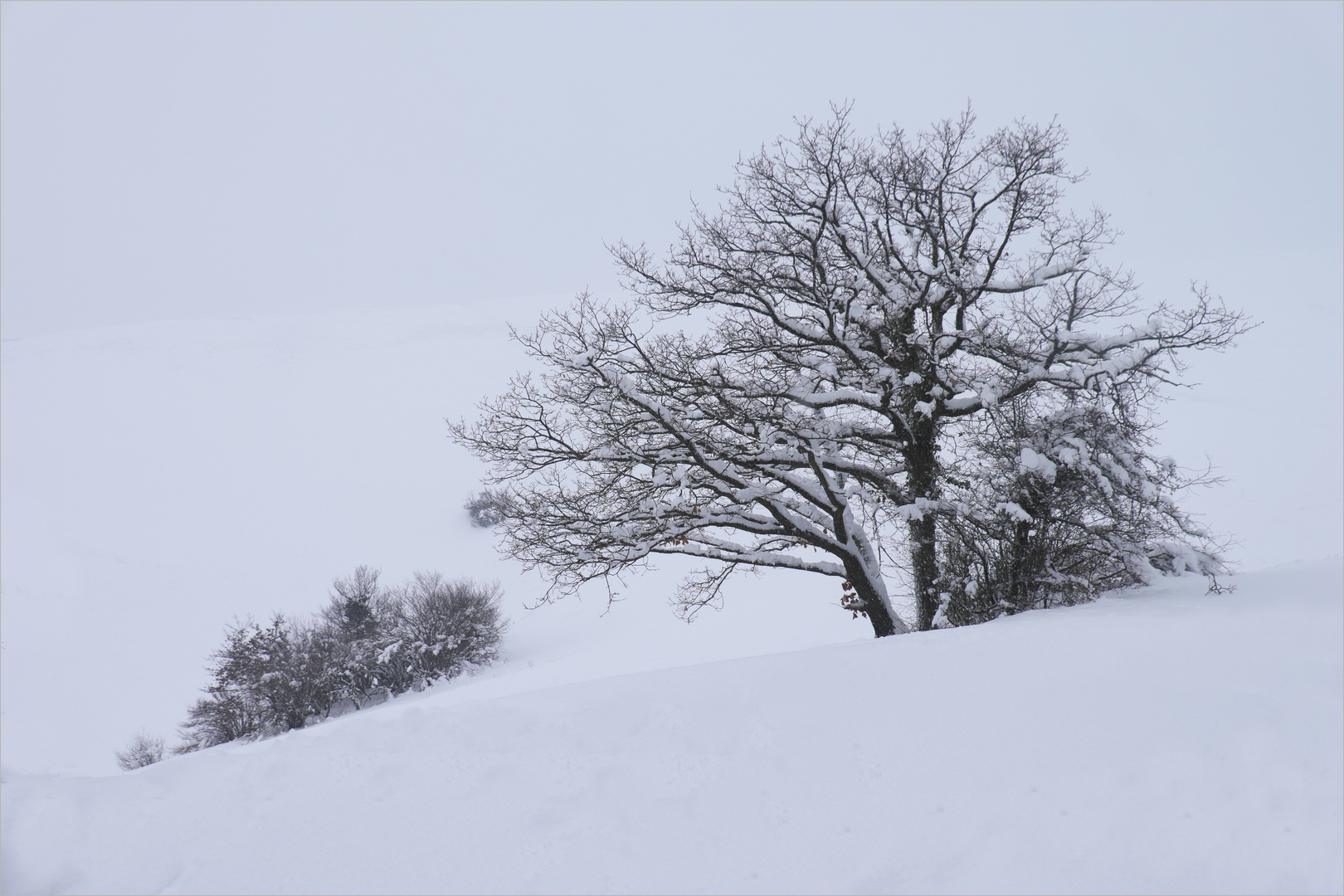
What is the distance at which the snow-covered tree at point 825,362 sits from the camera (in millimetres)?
7062

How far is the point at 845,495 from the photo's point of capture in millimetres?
7484

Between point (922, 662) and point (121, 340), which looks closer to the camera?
point (922, 662)

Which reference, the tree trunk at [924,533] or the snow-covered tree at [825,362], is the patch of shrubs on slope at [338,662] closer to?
the snow-covered tree at [825,362]

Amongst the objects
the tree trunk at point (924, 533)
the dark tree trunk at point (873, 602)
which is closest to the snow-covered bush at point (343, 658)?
the dark tree trunk at point (873, 602)

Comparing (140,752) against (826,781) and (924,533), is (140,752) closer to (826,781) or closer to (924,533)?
(924,533)

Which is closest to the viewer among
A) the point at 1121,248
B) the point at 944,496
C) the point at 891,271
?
the point at 944,496

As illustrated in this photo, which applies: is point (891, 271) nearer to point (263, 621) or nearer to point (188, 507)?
point (263, 621)

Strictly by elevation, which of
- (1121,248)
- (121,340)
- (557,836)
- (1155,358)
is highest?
(1121,248)

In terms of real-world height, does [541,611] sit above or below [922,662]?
below

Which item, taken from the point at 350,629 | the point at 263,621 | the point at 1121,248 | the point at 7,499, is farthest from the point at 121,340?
the point at 1121,248

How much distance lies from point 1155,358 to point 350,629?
23.9 meters

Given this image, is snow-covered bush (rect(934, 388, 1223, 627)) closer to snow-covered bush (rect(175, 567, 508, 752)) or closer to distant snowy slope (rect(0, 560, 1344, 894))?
distant snowy slope (rect(0, 560, 1344, 894))

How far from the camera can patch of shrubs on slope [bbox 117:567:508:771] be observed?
19.8 metres

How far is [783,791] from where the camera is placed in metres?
3.13
